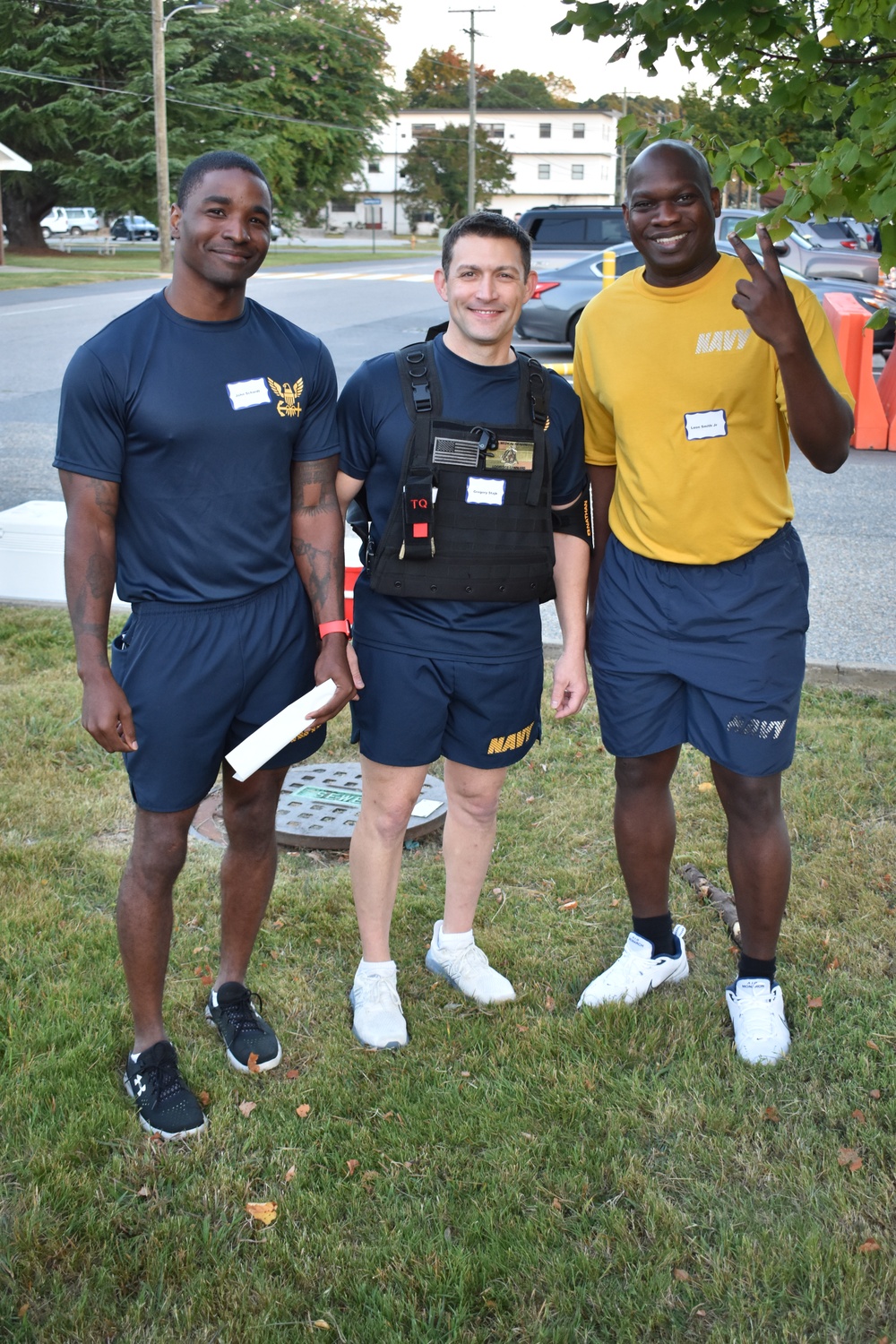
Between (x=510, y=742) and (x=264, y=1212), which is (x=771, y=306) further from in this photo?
(x=264, y=1212)

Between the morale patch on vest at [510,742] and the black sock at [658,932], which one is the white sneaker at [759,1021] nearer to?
the black sock at [658,932]

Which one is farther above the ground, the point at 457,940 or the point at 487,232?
the point at 487,232

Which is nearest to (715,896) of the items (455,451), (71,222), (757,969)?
(757,969)

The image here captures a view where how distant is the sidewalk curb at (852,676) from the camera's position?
5.96m

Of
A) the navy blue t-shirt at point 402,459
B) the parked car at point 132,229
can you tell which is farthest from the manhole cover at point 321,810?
the parked car at point 132,229

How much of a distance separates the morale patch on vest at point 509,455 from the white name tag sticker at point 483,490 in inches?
1.5

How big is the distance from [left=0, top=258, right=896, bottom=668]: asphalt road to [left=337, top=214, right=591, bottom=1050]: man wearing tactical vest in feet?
1.40

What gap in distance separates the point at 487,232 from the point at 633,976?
2.07m

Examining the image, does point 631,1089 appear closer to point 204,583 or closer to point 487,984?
point 487,984

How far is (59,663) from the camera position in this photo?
244 inches

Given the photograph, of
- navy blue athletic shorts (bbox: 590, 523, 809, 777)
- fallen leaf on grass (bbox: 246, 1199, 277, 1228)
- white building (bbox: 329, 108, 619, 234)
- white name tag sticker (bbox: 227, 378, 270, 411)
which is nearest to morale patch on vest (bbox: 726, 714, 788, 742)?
navy blue athletic shorts (bbox: 590, 523, 809, 777)

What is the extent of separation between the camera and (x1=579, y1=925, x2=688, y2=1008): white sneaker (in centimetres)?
354

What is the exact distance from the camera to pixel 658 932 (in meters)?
3.62

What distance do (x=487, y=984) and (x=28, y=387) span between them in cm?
1220
